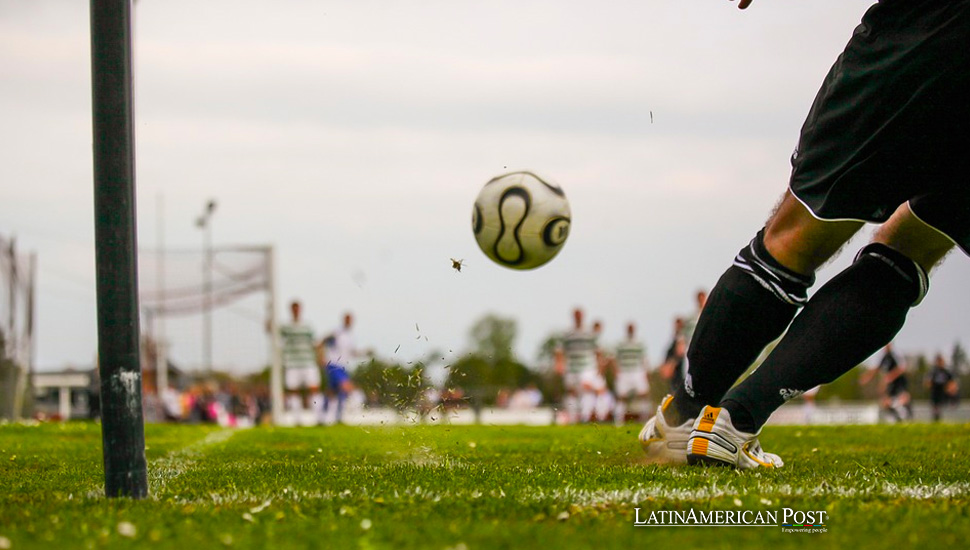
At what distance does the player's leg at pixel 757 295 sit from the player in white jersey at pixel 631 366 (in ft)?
56.8

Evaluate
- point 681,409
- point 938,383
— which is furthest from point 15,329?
point 938,383

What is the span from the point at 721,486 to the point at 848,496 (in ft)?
1.43

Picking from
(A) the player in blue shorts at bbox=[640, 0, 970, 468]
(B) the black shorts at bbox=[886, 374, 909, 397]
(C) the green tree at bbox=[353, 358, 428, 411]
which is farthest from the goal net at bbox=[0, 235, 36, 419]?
(B) the black shorts at bbox=[886, 374, 909, 397]

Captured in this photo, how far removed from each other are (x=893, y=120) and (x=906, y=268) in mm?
792

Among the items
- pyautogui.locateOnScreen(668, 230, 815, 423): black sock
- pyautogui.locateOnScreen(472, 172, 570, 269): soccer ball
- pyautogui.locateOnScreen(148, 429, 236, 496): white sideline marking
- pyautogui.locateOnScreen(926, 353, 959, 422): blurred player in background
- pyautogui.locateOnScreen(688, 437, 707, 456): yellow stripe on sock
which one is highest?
pyautogui.locateOnScreen(472, 172, 570, 269): soccer ball

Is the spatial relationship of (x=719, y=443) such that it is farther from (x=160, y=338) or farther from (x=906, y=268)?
(x=160, y=338)

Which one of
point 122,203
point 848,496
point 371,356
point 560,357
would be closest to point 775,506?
point 848,496

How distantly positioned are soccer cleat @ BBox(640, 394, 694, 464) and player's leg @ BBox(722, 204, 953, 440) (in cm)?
33

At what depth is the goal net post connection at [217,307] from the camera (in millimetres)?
22938

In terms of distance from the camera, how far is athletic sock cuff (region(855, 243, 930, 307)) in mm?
4414

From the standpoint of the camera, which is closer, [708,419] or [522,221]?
[708,419]

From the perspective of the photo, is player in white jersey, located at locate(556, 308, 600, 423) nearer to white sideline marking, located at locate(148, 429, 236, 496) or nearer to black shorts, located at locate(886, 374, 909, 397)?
black shorts, located at locate(886, 374, 909, 397)

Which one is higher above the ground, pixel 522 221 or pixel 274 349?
pixel 522 221

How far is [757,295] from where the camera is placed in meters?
4.47
